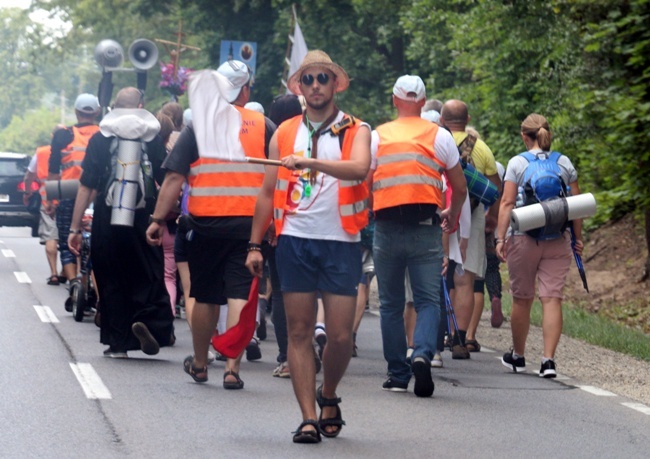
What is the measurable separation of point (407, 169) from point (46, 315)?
19.5ft

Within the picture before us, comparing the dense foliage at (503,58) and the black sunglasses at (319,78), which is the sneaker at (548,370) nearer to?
the black sunglasses at (319,78)

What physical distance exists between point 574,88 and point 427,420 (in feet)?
33.6

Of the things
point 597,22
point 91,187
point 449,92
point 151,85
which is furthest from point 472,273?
point 151,85

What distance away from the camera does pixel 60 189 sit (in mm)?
14344

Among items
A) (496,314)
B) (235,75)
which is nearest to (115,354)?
(235,75)

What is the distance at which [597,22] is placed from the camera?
55.8ft

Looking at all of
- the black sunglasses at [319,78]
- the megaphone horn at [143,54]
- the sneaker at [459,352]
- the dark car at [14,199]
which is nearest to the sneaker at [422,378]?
the black sunglasses at [319,78]

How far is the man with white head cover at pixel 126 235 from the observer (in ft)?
35.1

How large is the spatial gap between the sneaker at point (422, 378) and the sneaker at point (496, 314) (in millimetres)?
4987

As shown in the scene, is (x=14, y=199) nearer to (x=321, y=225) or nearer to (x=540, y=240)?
(x=540, y=240)

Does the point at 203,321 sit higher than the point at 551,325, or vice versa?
the point at 551,325

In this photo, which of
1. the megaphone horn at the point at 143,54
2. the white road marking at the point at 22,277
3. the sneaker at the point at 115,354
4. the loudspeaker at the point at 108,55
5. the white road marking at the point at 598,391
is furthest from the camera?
the megaphone horn at the point at 143,54

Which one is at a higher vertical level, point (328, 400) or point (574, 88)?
point (574, 88)

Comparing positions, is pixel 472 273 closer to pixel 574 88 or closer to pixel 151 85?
pixel 574 88
